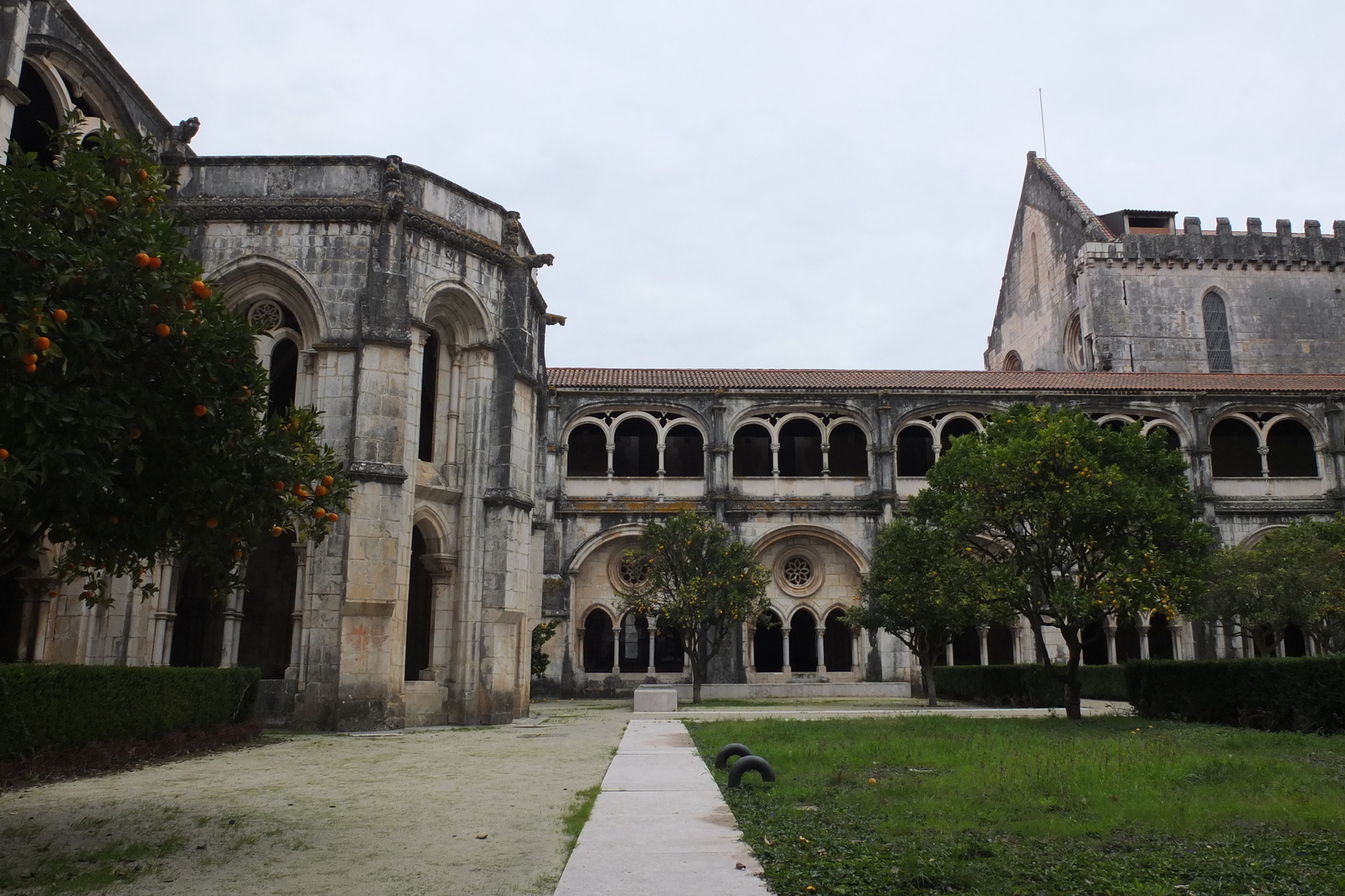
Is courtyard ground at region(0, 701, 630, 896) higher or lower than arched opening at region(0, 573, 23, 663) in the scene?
lower

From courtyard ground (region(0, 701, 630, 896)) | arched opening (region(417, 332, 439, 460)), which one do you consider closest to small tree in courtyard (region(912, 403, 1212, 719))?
courtyard ground (region(0, 701, 630, 896))

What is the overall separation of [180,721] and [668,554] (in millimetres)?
15453

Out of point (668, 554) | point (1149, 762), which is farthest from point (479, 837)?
point (668, 554)

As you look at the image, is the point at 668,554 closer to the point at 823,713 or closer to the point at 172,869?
the point at 823,713

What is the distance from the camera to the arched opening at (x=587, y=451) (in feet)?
118

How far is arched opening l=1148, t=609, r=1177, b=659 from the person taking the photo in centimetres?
3478

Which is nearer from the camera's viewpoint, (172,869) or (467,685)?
(172,869)

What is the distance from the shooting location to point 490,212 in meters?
20.6

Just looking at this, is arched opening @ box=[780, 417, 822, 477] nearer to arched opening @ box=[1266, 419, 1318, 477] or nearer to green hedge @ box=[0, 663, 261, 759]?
arched opening @ box=[1266, 419, 1318, 477]

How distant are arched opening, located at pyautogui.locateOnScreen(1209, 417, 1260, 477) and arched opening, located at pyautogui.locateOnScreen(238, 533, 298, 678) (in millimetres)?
31438

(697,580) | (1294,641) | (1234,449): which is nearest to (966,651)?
(1294,641)

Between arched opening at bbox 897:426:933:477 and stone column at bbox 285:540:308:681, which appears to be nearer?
stone column at bbox 285:540:308:681

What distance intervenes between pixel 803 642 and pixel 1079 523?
19.3 m

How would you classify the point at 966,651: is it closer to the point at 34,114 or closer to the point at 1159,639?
the point at 1159,639
